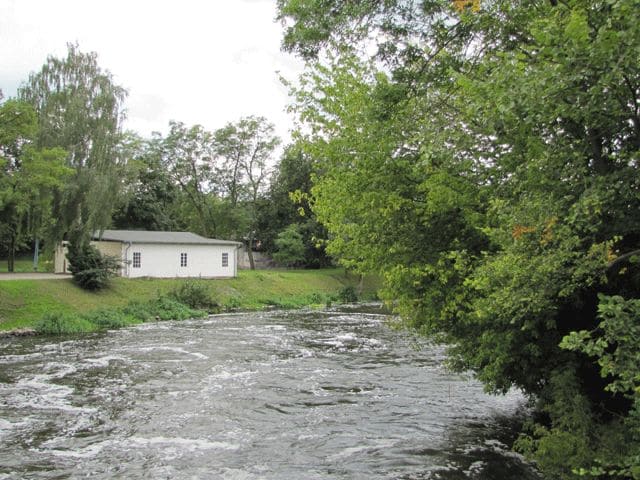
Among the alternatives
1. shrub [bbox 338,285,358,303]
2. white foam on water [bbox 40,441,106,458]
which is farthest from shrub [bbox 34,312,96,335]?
shrub [bbox 338,285,358,303]

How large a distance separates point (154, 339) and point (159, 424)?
1219cm

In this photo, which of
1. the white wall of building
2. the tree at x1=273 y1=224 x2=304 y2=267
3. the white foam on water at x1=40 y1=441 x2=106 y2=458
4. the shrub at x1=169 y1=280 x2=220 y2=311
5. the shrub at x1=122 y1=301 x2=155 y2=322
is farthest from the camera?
the tree at x1=273 y1=224 x2=304 y2=267

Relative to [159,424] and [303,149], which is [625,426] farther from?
[159,424]

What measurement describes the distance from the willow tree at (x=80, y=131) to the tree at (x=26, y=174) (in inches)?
48.6

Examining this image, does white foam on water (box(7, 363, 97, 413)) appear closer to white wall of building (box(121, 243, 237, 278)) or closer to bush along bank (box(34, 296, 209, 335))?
bush along bank (box(34, 296, 209, 335))

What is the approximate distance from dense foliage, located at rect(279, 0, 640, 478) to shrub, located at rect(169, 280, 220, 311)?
81.8ft

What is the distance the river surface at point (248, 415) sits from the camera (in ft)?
28.7

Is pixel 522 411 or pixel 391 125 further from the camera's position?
pixel 522 411

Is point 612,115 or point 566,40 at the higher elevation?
point 566,40

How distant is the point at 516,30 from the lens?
318 inches

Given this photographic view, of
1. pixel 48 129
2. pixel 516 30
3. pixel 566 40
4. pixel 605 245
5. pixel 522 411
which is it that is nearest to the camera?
pixel 566 40

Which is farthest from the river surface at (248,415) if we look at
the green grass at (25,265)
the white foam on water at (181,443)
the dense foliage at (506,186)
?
the green grass at (25,265)

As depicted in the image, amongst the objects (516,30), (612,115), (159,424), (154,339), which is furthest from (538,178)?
(154,339)

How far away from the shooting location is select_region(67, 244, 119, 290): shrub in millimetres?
32062
